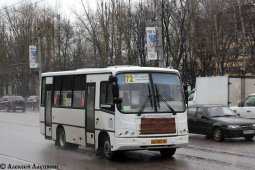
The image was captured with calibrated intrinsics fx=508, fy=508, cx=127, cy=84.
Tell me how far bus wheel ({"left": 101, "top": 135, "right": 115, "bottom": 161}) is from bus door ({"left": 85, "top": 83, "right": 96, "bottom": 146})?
1.79ft

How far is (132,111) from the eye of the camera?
1292 cm

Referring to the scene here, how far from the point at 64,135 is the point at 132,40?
1530 inches

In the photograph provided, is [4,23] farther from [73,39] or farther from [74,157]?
[74,157]

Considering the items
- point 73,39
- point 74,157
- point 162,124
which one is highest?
point 73,39

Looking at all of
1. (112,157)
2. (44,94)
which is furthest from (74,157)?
(44,94)

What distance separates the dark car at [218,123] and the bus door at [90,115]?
6.04 meters

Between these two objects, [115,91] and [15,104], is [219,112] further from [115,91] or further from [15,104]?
[15,104]

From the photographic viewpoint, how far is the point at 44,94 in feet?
58.7

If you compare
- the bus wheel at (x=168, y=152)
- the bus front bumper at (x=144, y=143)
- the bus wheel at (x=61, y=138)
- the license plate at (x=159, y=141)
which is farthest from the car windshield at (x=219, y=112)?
the license plate at (x=159, y=141)

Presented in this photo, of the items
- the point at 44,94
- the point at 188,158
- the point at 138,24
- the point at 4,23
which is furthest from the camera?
the point at 4,23

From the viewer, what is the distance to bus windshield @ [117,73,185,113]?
1302 centimetres

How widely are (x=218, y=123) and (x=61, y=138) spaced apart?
5858 mm

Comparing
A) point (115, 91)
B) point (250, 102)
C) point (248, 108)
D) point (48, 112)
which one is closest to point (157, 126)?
point (115, 91)

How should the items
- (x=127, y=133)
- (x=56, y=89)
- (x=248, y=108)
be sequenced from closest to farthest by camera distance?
1. (x=127, y=133)
2. (x=56, y=89)
3. (x=248, y=108)
